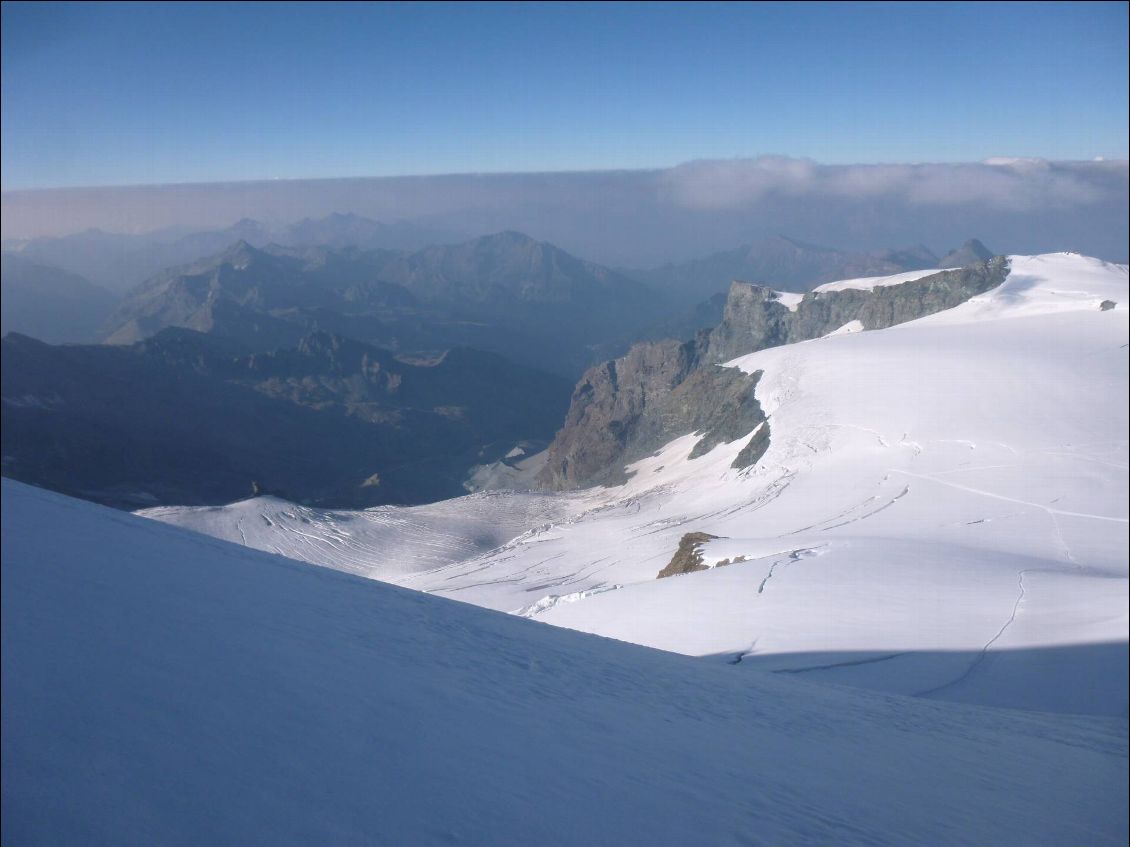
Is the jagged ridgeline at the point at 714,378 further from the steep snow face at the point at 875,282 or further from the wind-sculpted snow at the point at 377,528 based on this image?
the wind-sculpted snow at the point at 377,528

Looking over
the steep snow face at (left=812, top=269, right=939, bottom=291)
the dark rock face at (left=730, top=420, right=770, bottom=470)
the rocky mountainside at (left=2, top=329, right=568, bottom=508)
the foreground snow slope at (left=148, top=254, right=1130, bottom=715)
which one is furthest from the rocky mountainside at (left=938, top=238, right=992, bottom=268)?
the dark rock face at (left=730, top=420, right=770, bottom=470)

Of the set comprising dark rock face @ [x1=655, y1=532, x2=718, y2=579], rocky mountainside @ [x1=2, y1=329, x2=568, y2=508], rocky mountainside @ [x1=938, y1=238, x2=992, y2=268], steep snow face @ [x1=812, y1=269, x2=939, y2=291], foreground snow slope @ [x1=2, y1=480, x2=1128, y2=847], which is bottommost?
rocky mountainside @ [x1=2, y1=329, x2=568, y2=508]

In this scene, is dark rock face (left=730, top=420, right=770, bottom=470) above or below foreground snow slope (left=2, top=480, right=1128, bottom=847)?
below

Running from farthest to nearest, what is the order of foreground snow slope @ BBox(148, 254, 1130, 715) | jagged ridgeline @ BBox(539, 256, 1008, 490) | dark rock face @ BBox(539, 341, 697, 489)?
dark rock face @ BBox(539, 341, 697, 489)
jagged ridgeline @ BBox(539, 256, 1008, 490)
foreground snow slope @ BBox(148, 254, 1130, 715)

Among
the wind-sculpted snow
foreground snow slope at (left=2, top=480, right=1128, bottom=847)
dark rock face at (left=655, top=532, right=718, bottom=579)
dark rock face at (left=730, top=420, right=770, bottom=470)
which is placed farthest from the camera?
the wind-sculpted snow

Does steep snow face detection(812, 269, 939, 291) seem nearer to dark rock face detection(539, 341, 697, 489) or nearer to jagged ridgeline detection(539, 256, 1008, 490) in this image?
jagged ridgeline detection(539, 256, 1008, 490)

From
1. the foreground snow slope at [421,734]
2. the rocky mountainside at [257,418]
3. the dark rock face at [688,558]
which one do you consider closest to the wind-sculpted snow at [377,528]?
the rocky mountainside at [257,418]
